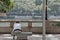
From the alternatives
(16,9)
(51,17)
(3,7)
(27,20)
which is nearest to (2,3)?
(3,7)

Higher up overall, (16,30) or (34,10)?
(34,10)

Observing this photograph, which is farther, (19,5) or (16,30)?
(19,5)

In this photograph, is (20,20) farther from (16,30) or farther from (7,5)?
(16,30)

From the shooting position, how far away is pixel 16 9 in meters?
7.11

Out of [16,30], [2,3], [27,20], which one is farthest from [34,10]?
[16,30]

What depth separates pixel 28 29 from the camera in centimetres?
707

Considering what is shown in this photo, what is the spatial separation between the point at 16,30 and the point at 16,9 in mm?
2041

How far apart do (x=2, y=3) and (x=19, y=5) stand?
0.80 metres

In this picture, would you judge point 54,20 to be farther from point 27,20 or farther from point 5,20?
point 5,20

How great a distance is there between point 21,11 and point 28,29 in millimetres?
826

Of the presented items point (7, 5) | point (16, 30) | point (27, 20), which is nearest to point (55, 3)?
point (27, 20)

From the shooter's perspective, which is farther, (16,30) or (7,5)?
(7,5)

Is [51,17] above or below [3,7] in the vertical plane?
below

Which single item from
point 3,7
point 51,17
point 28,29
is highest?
point 3,7
